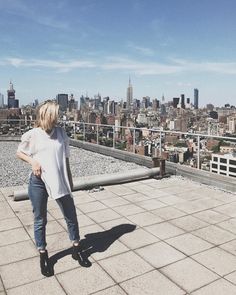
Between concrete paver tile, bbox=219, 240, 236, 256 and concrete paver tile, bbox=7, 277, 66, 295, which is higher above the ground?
concrete paver tile, bbox=219, 240, 236, 256

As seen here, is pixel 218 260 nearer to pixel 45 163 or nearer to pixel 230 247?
pixel 230 247

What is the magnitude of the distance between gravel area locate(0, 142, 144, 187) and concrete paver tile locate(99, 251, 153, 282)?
449cm

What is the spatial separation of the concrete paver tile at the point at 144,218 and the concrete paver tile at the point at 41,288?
1905 mm

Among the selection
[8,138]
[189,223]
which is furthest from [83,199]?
[8,138]

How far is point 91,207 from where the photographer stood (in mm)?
5746

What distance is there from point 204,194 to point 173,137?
2.88 m

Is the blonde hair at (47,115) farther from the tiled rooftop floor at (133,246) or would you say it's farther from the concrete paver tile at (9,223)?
the concrete paver tile at (9,223)

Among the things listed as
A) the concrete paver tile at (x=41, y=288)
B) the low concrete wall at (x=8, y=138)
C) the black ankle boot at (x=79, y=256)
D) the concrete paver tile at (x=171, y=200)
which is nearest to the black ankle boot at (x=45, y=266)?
the concrete paver tile at (x=41, y=288)

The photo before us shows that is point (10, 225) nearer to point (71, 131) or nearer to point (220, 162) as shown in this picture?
point (220, 162)

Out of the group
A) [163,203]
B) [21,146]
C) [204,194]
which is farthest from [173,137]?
[21,146]

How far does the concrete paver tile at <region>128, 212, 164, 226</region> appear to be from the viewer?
4.99 meters

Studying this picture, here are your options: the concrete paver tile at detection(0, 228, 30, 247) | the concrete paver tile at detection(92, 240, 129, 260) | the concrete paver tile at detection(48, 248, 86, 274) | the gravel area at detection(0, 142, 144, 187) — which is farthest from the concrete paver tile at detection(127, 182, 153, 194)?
the concrete paver tile at detection(48, 248, 86, 274)

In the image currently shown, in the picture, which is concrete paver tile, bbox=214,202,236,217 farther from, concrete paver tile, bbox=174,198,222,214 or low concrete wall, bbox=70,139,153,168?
low concrete wall, bbox=70,139,153,168

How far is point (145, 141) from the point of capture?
10.2m
